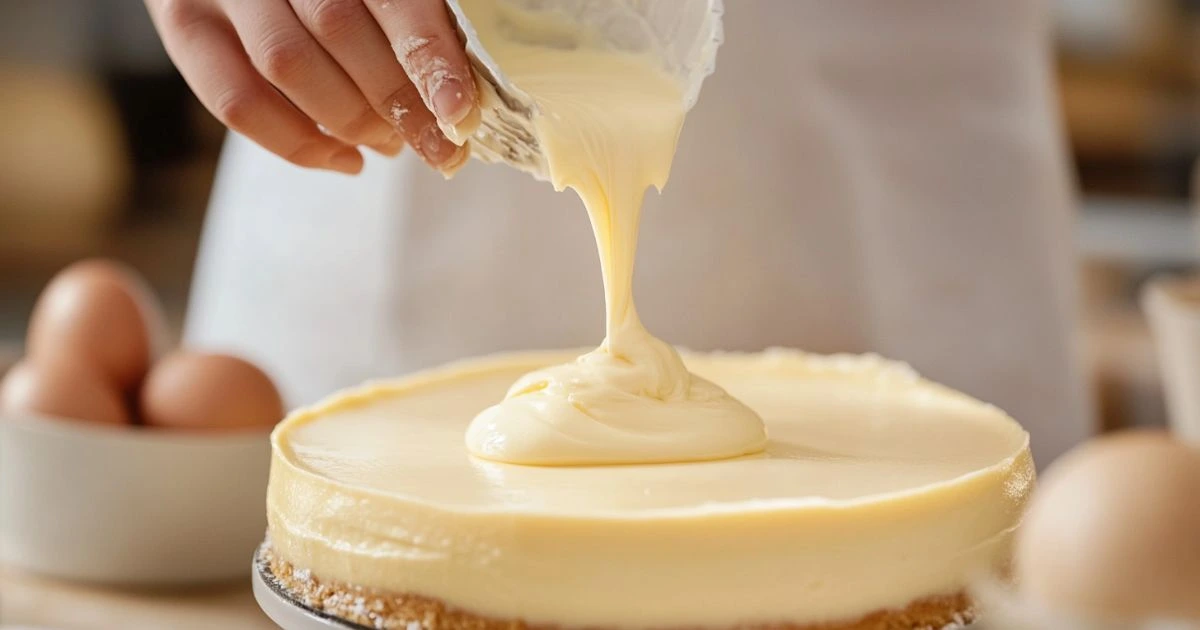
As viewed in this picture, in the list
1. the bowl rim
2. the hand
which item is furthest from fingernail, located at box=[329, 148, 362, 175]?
the bowl rim

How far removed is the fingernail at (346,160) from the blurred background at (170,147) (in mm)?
2315

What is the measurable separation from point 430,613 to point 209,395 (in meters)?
0.70

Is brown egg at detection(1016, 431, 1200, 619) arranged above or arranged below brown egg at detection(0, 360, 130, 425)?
above

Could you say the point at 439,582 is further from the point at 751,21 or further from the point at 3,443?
the point at 751,21

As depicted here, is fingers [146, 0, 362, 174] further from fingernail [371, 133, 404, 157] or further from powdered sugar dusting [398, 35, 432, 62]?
powdered sugar dusting [398, 35, 432, 62]

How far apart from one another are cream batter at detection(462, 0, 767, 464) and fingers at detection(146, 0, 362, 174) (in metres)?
0.20

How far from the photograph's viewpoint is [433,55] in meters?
0.86

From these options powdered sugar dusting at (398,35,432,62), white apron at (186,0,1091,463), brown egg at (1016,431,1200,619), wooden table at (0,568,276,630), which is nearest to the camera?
brown egg at (1016,431,1200,619)

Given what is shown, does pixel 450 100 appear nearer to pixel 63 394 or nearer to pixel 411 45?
pixel 411 45

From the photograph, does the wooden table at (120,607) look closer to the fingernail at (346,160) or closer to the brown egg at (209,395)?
the brown egg at (209,395)

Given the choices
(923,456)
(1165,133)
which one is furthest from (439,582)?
(1165,133)

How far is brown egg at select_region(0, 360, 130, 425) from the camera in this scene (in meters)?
1.40

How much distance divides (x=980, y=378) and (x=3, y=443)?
44.9 inches

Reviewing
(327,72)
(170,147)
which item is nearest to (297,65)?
(327,72)
